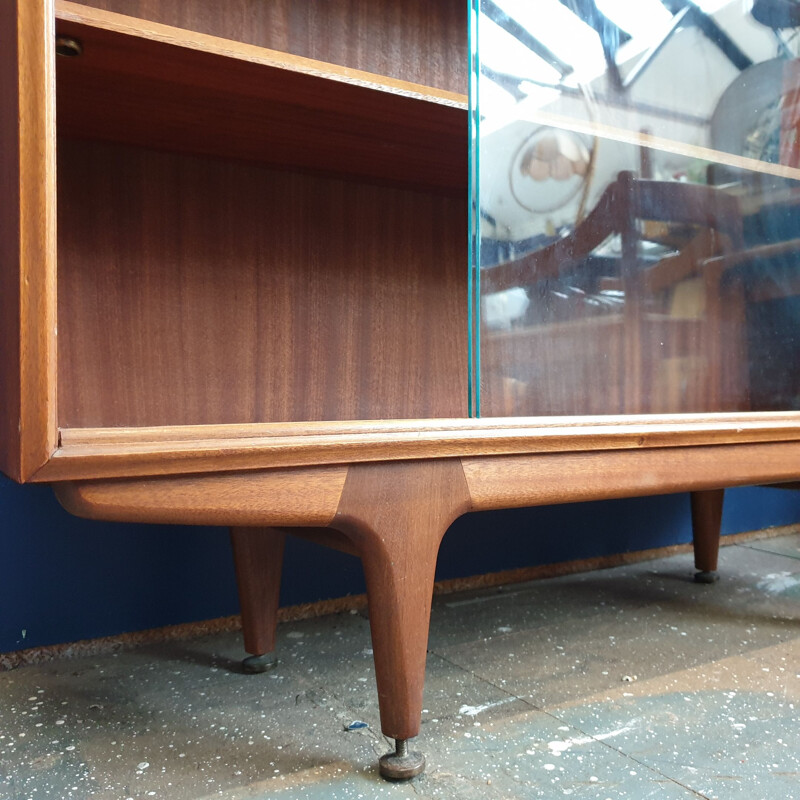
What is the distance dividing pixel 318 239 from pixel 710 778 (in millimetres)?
929

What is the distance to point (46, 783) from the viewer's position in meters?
0.73

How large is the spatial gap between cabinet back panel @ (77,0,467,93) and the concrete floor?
884mm

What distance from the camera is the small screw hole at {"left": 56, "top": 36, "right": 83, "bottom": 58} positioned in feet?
2.56

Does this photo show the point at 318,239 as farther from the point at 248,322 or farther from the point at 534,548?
the point at 534,548

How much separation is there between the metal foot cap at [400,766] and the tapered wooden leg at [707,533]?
944mm

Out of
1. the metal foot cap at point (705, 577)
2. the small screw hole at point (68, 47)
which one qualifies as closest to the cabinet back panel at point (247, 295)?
the small screw hole at point (68, 47)

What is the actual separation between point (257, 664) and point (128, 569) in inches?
10.4

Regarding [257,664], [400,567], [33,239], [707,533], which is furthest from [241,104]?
[707,533]

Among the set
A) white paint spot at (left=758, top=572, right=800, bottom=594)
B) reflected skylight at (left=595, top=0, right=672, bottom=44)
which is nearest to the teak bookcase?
white paint spot at (left=758, top=572, right=800, bottom=594)

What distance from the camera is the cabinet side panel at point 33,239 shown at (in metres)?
0.56

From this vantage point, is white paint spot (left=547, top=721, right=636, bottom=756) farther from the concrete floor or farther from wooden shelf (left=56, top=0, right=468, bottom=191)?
wooden shelf (left=56, top=0, right=468, bottom=191)

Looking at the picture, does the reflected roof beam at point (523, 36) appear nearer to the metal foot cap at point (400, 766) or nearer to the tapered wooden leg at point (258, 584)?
the tapered wooden leg at point (258, 584)

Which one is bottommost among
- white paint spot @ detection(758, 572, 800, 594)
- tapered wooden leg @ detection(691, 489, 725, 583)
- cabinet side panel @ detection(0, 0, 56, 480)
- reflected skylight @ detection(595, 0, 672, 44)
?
white paint spot @ detection(758, 572, 800, 594)

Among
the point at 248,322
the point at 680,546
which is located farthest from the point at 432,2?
the point at 680,546
